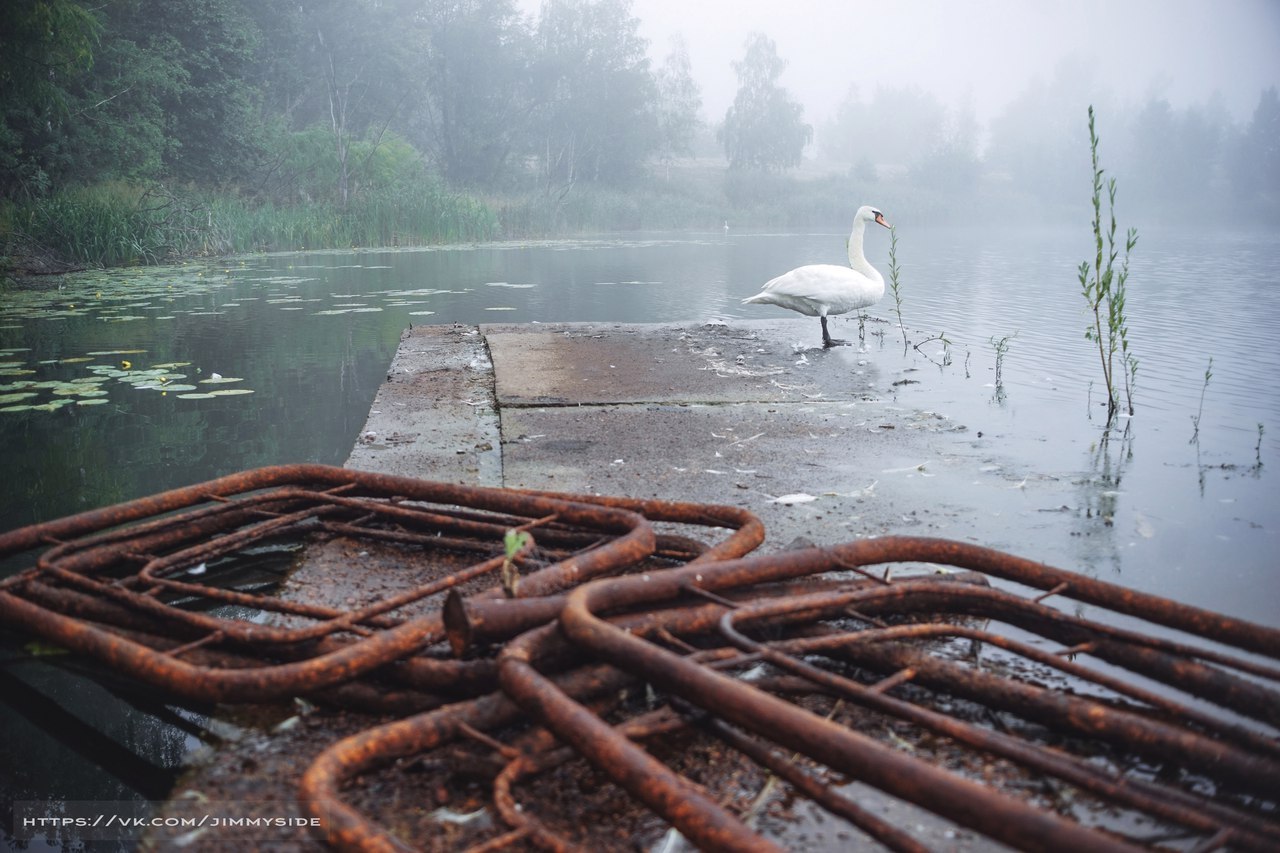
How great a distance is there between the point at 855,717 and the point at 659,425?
7.93 ft

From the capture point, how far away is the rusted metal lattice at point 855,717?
102 centimetres

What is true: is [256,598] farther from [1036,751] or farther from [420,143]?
[420,143]

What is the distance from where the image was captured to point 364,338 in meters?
7.69

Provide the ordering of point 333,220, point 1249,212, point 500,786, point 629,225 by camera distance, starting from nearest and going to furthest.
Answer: point 500,786, point 333,220, point 629,225, point 1249,212

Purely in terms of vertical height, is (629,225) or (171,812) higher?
(629,225)

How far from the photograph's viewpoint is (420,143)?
45188 mm

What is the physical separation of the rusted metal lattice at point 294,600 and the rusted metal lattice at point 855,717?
17 cm

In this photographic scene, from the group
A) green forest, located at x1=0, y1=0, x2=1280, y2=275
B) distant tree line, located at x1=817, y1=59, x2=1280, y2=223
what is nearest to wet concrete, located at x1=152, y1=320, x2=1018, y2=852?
green forest, located at x1=0, y1=0, x2=1280, y2=275

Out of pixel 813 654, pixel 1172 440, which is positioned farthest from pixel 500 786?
pixel 1172 440

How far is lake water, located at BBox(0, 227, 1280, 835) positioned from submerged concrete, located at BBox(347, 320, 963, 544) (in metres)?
0.38

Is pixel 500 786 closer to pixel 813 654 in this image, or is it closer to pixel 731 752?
pixel 731 752

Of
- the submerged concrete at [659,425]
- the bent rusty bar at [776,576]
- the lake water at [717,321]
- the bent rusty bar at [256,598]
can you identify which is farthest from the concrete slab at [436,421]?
the bent rusty bar at [776,576]

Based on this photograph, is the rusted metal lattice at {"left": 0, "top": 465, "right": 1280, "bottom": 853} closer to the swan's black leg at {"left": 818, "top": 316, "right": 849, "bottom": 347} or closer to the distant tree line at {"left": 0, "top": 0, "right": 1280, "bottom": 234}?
the swan's black leg at {"left": 818, "top": 316, "right": 849, "bottom": 347}

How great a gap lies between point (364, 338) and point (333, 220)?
1488 cm
